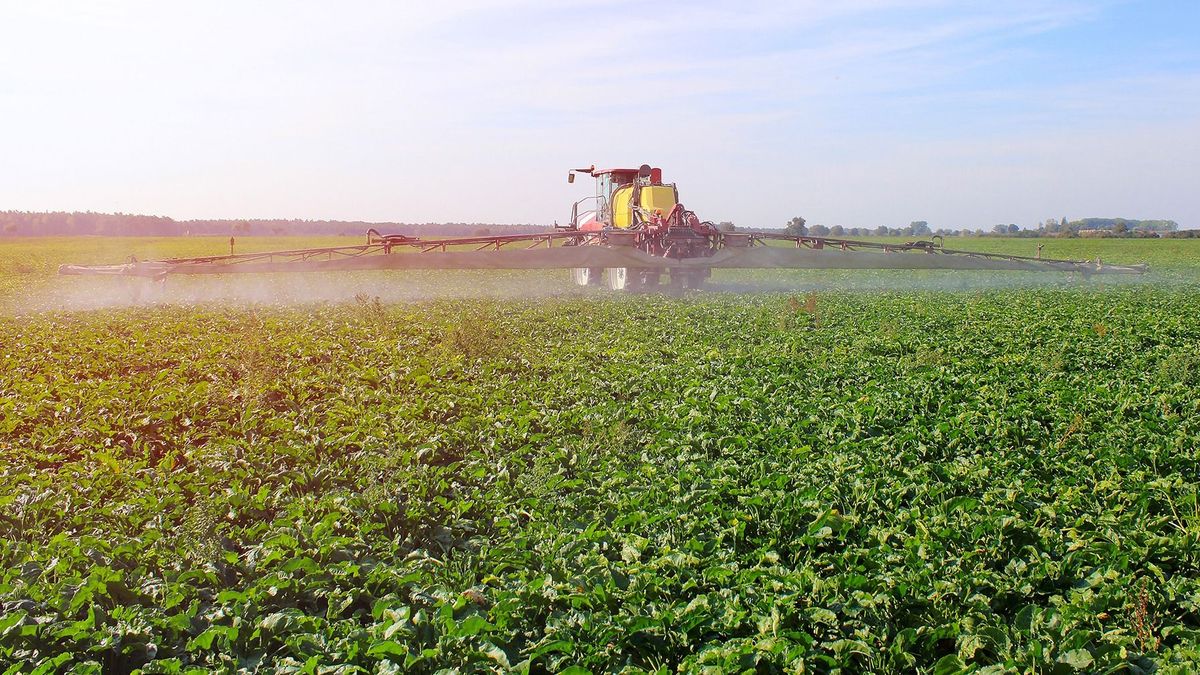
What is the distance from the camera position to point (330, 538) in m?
5.50

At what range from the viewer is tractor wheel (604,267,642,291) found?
78.8 ft

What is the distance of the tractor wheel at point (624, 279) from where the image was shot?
24.0 m

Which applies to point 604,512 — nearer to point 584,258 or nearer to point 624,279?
point 584,258

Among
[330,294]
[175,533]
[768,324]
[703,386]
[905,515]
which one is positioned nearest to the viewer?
[905,515]

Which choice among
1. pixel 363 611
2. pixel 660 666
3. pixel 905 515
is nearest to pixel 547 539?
pixel 363 611

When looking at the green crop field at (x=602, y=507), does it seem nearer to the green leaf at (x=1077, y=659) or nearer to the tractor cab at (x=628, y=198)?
the green leaf at (x=1077, y=659)

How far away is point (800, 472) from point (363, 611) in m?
3.17

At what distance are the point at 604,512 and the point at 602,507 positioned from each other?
18 centimetres

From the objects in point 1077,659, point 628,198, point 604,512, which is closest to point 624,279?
point 628,198

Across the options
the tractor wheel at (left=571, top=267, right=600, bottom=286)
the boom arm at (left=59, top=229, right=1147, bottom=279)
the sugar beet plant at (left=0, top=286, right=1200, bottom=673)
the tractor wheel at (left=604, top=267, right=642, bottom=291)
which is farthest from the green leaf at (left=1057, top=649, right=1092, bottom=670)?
the tractor wheel at (left=571, top=267, right=600, bottom=286)

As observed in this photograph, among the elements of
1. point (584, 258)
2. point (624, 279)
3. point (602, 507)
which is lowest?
point (602, 507)

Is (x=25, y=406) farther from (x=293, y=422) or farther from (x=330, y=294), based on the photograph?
(x=330, y=294)

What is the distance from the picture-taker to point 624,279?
80.0 feet

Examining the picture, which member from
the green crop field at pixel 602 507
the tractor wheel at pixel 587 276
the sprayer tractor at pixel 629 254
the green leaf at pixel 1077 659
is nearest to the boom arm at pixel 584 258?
the sprayer tractor at pixel 629 254
